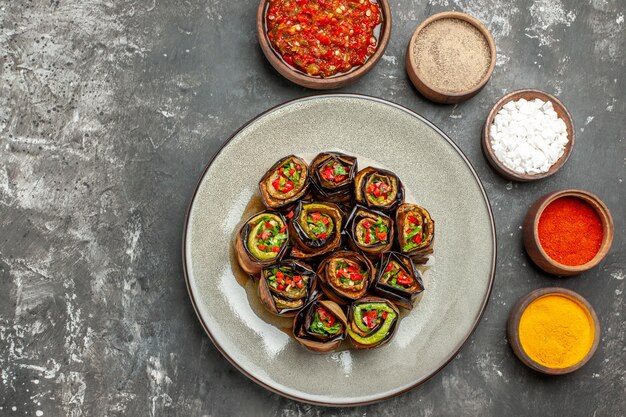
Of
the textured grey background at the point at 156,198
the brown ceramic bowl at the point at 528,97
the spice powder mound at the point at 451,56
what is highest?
the spice powder mound at the point at 451,56

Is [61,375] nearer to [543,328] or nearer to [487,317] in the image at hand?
[487,317]

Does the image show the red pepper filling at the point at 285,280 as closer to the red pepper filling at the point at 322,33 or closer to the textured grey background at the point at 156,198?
the textured grey background at the point at 156,198

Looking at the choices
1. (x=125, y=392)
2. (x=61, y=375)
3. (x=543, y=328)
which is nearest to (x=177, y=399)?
(x=125, y=392)

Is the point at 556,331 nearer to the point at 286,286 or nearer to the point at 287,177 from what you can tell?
the point at 286,286

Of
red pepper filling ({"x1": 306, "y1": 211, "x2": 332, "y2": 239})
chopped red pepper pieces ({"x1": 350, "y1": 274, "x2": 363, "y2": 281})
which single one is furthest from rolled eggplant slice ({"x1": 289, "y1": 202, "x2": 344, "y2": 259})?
chopped red pepper pieces ({"x1": 350, "y1": 274, "x2": 363, "y2": 281})

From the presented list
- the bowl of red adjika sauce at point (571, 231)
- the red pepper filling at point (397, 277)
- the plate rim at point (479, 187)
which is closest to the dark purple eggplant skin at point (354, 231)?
the red pepper filling at point (397, 277)

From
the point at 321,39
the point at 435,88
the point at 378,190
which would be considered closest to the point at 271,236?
the point at 378,190

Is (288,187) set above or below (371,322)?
above
